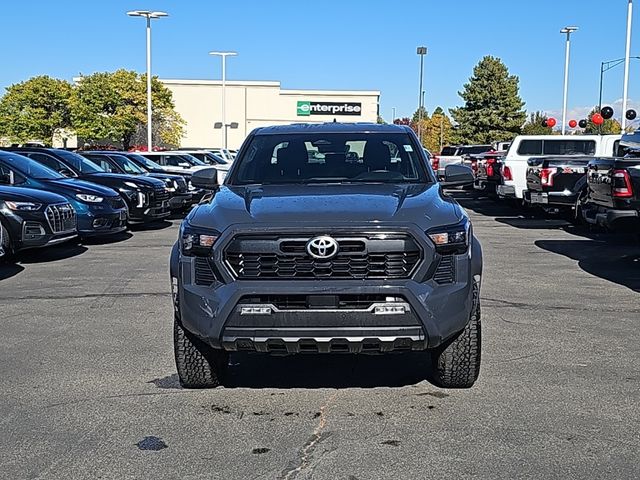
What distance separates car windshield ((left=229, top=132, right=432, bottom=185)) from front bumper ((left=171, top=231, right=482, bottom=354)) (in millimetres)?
1583

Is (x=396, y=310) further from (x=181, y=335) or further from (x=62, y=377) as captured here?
(x=62, y=377)

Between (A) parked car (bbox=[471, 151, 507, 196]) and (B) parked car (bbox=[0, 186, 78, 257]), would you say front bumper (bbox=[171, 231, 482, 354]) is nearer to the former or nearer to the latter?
(B) parked car (bbox=[0, 186, 78, 257])

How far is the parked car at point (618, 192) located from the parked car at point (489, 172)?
935 centimetres

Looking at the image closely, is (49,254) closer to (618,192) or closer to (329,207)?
(618,192)

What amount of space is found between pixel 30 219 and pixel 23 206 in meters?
0.20

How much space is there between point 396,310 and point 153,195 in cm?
1207

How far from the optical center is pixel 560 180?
51.6ft

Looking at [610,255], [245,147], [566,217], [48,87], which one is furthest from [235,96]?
[245,147]

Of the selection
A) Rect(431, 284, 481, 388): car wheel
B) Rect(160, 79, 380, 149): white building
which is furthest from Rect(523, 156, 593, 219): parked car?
Rect(160, 79, 380, 149): white building

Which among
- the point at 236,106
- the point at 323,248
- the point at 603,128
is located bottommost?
the point at 323,248

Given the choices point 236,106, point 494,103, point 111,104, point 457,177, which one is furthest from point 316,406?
point 236,106

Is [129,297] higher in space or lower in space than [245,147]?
lower

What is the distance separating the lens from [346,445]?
437cm

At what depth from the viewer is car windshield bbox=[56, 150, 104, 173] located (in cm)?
1606
